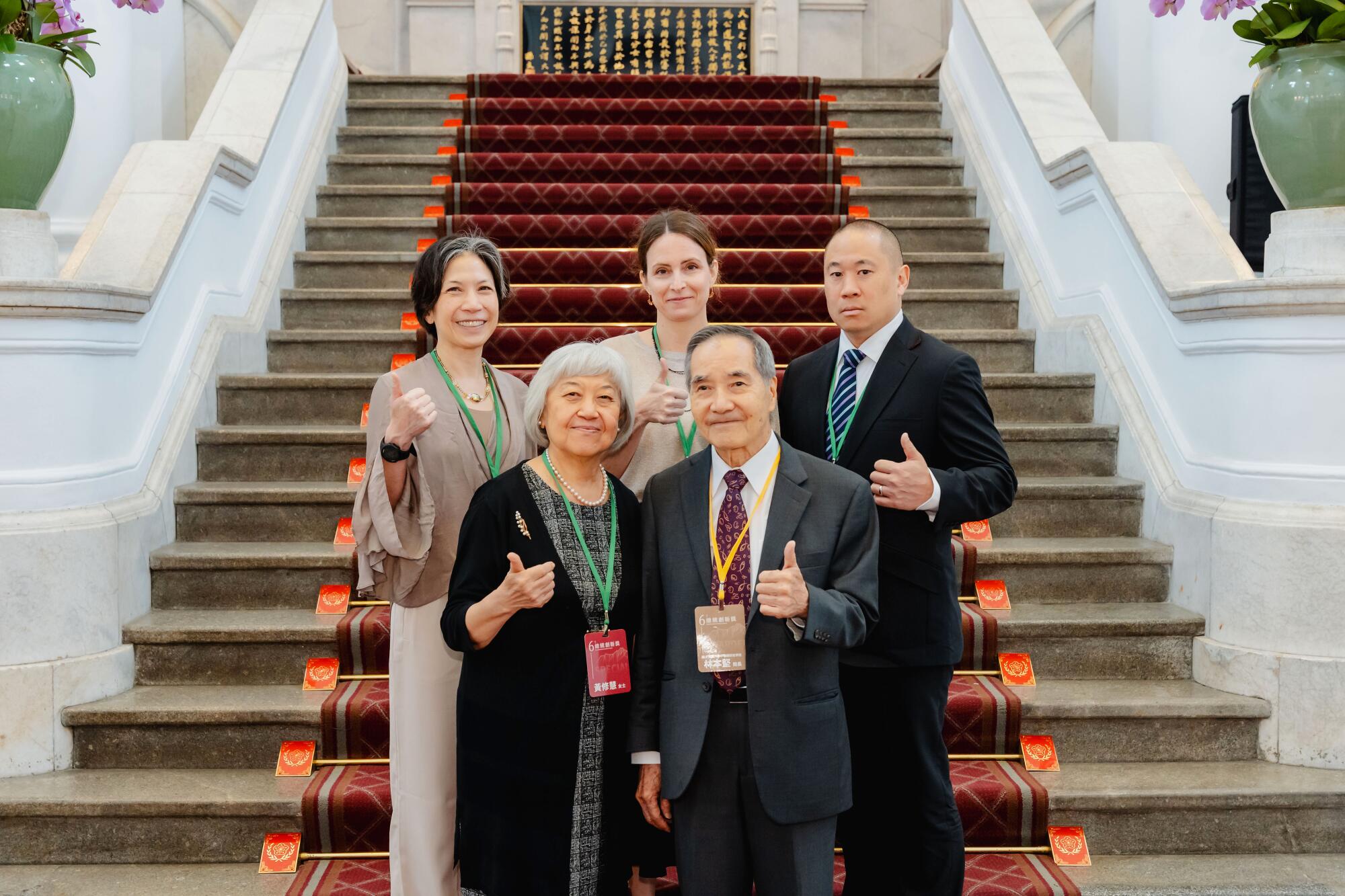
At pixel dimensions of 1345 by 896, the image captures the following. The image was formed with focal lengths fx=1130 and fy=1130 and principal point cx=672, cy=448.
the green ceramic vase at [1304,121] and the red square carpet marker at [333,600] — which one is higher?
the green ceramic vase at [1304,121]

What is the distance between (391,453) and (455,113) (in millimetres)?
4774

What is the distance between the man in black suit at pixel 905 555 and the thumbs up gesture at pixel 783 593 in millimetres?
416

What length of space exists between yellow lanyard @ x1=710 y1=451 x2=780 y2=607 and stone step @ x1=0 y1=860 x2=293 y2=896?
1546 mm

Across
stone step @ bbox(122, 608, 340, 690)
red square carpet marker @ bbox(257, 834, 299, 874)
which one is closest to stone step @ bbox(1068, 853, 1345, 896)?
red square carpet marker @ bbox(257, 834, 299, 874)

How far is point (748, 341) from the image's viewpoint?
2020mm

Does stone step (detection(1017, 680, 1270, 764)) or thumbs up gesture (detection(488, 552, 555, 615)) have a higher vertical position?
thumbs up gesture (detection(488, 552, 555, 615))

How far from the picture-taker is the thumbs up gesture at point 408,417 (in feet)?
7.14

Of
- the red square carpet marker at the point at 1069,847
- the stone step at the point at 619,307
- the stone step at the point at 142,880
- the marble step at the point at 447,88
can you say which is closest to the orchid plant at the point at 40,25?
the stone step at the point at 619,307

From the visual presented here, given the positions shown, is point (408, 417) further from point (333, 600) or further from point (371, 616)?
point (333, 600)

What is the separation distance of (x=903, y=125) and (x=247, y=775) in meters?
5.00

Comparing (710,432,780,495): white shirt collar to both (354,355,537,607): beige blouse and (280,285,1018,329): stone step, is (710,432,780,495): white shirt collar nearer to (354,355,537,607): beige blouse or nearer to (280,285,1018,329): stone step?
(354,355,537,607): beige blouse

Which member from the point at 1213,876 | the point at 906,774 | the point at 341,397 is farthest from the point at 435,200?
the point at 1213,876

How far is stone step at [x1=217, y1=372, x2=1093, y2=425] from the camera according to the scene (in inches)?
167

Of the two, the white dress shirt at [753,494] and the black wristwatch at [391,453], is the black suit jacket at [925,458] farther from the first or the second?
the black wristwatch at [391,453]
